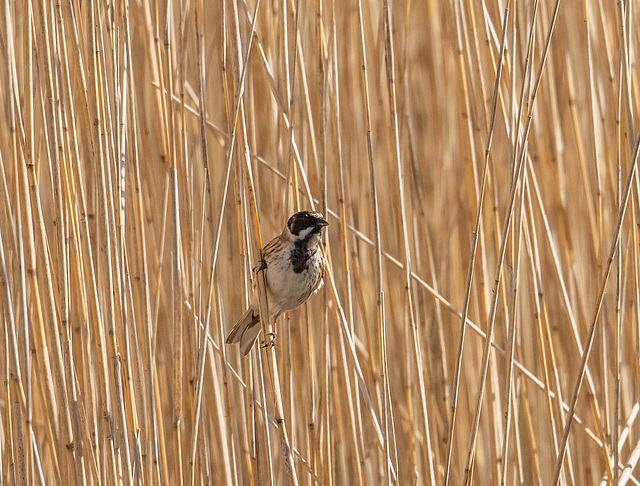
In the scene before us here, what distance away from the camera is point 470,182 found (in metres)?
2.17

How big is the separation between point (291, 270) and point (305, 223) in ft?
0.43

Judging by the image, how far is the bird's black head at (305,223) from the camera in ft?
5.88

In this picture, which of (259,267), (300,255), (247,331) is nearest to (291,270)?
(300,255)

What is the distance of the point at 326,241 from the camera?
1.98m

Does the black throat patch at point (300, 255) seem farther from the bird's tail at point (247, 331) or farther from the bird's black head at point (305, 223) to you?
the bird's tail at point (247, 331)

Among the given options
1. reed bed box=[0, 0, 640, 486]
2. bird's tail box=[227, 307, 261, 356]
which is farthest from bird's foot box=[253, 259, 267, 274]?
bird's tail box=[227, 307, 261, 356]

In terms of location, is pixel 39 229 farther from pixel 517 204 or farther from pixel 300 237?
pixel 517 204

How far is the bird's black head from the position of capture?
5.88 feet

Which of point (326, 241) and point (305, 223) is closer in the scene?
point (305, 223)

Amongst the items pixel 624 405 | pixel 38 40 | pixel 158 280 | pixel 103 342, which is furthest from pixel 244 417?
pixel 624 405

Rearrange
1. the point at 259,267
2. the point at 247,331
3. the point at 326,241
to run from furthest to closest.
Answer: the point at 326,241 → the point at 247,331 → the point at 259,267

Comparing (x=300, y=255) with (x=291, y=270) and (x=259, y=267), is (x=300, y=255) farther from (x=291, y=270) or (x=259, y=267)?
(x=259, y=267)

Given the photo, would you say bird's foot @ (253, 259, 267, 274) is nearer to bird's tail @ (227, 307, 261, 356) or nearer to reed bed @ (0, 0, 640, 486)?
reed bed @ (0, 0, 640, 486)

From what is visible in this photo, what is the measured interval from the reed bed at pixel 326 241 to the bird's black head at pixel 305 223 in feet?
0.20
